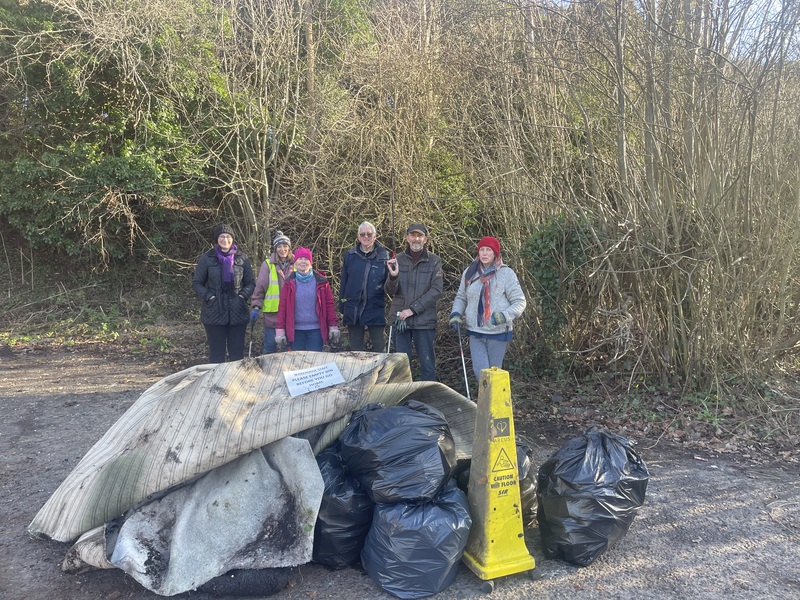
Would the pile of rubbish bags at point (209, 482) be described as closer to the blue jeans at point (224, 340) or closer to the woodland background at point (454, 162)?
the blue jeans at point (224, 340)

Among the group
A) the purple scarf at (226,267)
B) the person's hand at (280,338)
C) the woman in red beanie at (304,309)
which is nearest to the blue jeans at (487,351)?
the woman in red beanie at (304,309)

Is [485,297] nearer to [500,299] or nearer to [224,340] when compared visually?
[500,299]

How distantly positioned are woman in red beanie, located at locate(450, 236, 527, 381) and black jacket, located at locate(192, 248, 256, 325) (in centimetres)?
222

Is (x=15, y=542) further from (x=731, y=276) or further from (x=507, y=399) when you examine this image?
(x=731, y=276)

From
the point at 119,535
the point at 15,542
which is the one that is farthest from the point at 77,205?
the point at 119,535

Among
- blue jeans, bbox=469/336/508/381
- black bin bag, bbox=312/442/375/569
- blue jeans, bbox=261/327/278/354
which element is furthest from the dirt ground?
blue jeans, bbox=261/327/278/354

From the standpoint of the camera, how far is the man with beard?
5.60 m

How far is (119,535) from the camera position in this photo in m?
2.95

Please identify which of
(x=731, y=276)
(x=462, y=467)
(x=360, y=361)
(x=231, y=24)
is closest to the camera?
(x=462, y=467)

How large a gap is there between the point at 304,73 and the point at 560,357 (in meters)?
6.32

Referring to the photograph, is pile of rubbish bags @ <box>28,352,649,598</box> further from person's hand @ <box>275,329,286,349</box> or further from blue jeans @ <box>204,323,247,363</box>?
blue jeans @ <box>204,323,247,363</box>

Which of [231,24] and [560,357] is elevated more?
[231,24]

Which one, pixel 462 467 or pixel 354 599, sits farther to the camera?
pixel 462 467

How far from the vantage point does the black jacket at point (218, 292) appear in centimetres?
596
